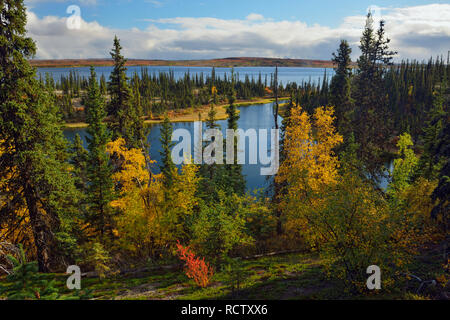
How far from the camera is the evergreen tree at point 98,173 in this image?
2231 centimetres

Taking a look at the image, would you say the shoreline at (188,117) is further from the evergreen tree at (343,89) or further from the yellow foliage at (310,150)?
the yellow foliage at (310,150)

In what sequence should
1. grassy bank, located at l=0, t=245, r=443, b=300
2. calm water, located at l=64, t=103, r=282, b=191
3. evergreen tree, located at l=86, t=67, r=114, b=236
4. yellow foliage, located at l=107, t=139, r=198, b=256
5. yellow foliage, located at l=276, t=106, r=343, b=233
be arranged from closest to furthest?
grassy bank, located at l=0, t=245, r=443, b=300, yellow foliage, located at l=276, t=106, r=343, b=233, yellow foliage, located at l=107, t=139, r=198, b=256, evergreen tree, located at l=86, t=67, r=114, b=236, calm water, located at l=64, t=103, r=282, b=191

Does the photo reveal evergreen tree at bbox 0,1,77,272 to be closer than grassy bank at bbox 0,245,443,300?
No

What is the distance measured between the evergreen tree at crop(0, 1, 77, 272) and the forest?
0.07 meters

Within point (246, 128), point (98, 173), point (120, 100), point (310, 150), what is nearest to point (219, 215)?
point (310, 150)

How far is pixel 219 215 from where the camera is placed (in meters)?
17.1

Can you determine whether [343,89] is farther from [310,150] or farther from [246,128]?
[246,128]

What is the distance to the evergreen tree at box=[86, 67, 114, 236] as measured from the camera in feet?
73.2

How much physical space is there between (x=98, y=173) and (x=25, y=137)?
24.7 feet

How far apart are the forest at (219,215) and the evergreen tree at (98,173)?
0.12m

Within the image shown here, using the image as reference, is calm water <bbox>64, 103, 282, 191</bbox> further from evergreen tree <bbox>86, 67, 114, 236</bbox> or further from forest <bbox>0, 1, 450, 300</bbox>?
evergreen tree <bbox>86, 67, 114, 236</bbox>

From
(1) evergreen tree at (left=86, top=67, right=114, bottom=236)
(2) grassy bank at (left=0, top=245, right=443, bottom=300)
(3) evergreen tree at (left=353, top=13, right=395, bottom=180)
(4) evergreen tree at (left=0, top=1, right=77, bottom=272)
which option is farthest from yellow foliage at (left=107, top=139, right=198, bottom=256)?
(3) evergreen tree at (left=353, top=13, right=395, bottom=180)

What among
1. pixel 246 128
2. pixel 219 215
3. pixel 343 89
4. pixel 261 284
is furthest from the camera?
pixel 246 128
